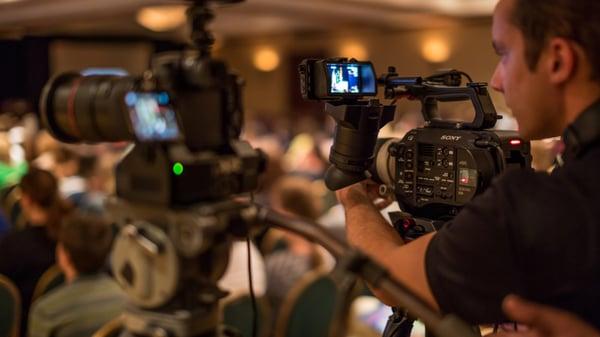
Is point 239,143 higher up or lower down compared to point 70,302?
higher up

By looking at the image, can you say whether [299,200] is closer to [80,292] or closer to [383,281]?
[80,292]

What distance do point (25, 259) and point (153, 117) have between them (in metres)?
2.43

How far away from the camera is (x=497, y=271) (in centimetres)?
93

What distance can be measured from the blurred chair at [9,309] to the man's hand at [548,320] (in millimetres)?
1874

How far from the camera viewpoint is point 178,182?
2.73ft

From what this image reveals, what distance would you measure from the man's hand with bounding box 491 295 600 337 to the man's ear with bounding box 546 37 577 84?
0.32 metres

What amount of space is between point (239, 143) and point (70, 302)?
63.3 inches

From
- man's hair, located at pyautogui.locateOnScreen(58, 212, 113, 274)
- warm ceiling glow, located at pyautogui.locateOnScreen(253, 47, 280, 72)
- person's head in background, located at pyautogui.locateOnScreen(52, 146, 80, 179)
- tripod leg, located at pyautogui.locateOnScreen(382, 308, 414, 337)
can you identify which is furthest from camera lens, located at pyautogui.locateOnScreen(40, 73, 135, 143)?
warm ceiling glow, located at pyautogui.locateOnScreen(253, 47, 280, 72)

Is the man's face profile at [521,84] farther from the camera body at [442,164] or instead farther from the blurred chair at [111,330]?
the blurred chair at [111,330]

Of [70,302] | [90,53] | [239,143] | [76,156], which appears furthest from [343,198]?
[90,53]

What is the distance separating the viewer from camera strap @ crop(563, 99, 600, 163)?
949mm

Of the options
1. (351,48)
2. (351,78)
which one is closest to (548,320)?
(351,78)

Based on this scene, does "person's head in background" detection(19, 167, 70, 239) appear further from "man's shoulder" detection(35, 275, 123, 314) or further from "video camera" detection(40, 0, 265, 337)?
"video camera" detection(40, 0, 265, 337)

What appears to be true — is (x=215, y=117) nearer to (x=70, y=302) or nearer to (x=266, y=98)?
(x=70, y=302)
